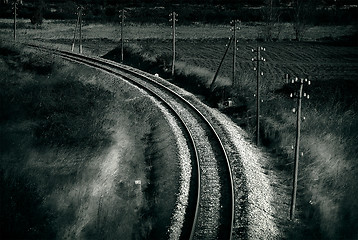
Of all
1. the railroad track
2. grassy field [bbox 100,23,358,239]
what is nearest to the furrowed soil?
the railroad track

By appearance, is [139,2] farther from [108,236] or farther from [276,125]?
[108,236]

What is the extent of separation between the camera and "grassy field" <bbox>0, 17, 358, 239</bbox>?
15.2 metres

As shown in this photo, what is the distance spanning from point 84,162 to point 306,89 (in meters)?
20.4

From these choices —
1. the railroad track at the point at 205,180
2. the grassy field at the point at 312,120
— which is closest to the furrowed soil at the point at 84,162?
the railroad track at the point at 205,180

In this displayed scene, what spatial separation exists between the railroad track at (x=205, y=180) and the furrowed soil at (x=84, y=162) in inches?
35.1

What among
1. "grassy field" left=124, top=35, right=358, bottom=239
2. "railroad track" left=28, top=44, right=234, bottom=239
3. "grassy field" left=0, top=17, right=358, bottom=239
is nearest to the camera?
"railroad track" left=28, top=44, right=234, bottom=239

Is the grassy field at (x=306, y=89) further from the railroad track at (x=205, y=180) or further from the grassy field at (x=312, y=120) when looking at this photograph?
the railroad track at (x=205, y=180)

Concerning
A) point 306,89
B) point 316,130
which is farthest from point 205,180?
point 306,89

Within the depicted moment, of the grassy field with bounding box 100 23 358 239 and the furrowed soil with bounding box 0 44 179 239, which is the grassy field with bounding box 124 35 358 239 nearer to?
the grassy field with bounding box 100 23 358 239

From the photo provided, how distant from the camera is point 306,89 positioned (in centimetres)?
3438

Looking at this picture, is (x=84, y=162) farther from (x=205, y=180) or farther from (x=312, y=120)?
(x=312, y=120)

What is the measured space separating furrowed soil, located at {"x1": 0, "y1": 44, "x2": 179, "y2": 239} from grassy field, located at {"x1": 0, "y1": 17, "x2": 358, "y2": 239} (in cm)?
496

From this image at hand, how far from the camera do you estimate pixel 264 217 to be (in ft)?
47.5

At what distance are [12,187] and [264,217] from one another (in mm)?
11232
